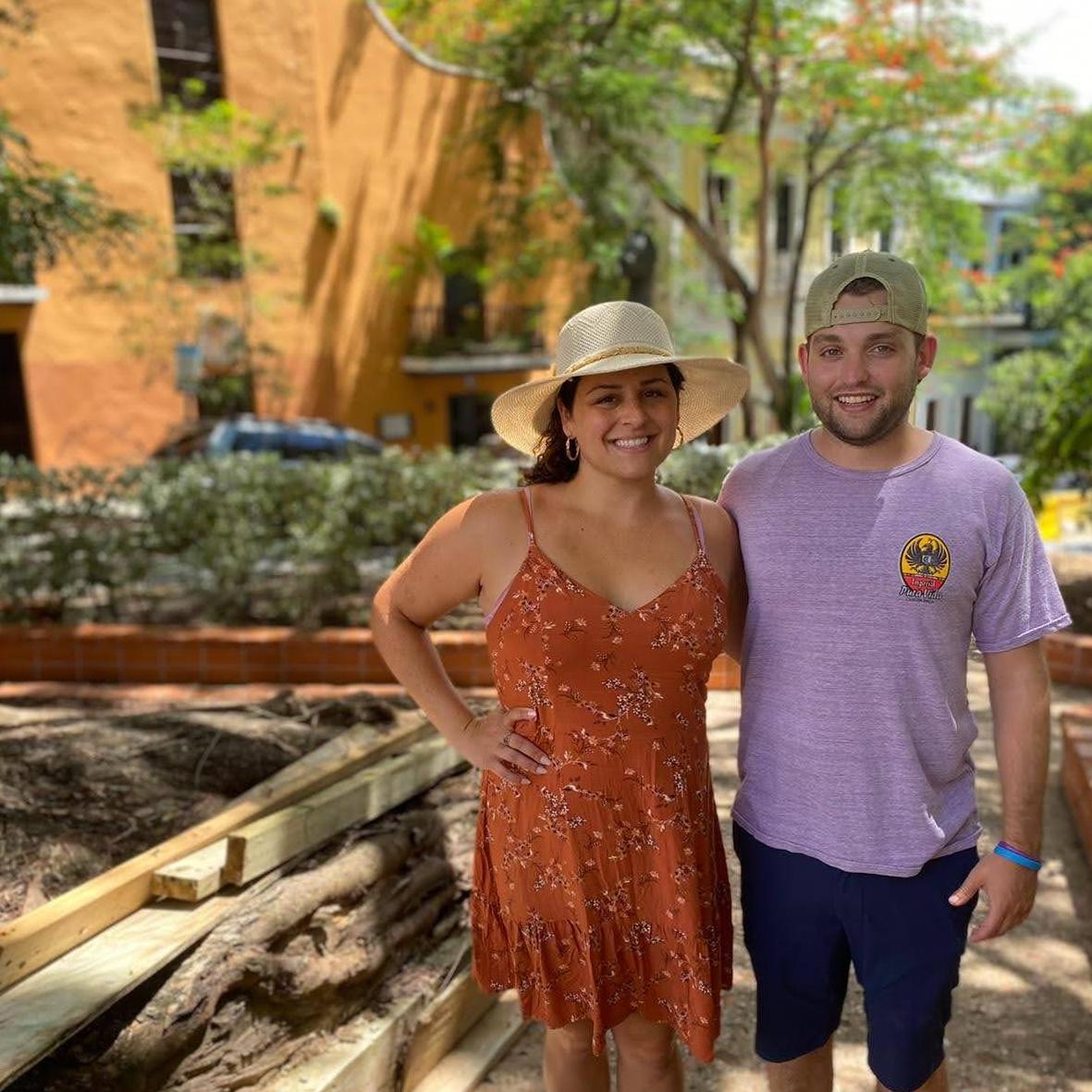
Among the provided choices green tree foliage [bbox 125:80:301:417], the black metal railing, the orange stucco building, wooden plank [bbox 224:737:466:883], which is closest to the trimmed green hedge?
wooden plank [bbox 224:737:466:883]

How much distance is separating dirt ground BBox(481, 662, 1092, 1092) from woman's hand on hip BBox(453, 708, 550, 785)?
1.20 meters

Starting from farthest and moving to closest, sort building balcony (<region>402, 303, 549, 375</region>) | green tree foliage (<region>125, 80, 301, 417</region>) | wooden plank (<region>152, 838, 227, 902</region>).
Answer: building balcony (<region>402, 303, 549, 375</region>) → green tree foliage (<region>125, 80, 301, 417</region>) → wooden plank (<region>152, 838, 227, 902</region>)

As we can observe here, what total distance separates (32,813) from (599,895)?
199cm

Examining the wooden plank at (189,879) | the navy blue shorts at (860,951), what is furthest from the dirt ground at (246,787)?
the navy blue shorts at (860,951)

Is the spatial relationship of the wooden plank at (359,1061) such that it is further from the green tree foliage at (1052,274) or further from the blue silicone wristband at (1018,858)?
the green tree foliage at (1052,274)

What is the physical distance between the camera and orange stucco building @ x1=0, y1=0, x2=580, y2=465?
1786 centimetres

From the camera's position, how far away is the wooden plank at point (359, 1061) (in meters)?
2.54

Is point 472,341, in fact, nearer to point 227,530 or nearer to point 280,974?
point 227,530

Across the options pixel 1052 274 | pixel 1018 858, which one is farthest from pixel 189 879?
pixel 1052 274

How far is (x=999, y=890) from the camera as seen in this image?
6.60 feet

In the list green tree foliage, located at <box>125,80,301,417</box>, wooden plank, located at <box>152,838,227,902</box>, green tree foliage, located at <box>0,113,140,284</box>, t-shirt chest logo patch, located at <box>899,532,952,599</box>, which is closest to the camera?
t-shirt chest logo patch, located at <box>899,532,952,599</box>

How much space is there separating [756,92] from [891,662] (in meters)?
9.94

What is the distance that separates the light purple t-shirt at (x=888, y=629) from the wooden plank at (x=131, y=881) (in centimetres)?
171

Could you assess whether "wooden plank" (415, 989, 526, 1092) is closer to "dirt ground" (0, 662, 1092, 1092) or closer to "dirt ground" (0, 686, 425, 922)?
"dirt ground" (0, 662, 1092, 1092)
